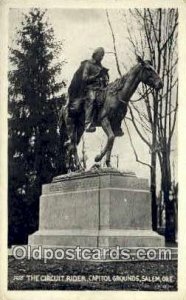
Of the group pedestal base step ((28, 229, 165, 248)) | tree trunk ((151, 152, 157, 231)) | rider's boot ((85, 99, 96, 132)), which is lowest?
pedestal base step ((28, 229, 165, 248))

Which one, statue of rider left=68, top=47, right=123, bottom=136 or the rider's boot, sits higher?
statue of rider left=68, top=47, right=123, bottom=136

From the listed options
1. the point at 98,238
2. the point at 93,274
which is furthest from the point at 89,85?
the point at 93,274

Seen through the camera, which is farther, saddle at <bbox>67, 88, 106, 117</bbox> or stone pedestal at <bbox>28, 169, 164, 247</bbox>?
saddle at <bbox>67, 88, 106, 117</bbox>

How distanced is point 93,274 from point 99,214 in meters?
0.31

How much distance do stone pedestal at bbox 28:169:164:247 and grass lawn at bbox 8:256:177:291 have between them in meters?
0.11

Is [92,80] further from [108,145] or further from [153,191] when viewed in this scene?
[153,191]

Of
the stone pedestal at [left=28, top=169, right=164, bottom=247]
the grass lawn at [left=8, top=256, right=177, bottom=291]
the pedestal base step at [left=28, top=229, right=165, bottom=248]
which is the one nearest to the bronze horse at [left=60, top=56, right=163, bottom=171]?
the stone pedestal at [left=28, top=169, right=164, bottom=247]

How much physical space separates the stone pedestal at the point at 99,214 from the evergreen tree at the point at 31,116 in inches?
3.1

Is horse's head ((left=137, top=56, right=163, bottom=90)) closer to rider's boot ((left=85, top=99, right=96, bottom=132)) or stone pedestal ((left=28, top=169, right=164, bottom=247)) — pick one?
rider's boot ((left=85, top=99, right=96, bottom=132))

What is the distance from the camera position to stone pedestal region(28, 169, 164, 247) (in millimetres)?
3623

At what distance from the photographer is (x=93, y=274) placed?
3.61 m

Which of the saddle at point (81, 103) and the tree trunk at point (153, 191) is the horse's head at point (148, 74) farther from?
the tree trunk at point (153, 191)

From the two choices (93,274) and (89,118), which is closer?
(93,274)

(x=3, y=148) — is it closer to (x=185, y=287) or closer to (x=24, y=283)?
(x=24, y=283)
